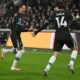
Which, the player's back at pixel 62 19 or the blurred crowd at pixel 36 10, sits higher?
the player's back at pixel 62 19

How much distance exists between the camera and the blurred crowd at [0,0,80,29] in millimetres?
28250

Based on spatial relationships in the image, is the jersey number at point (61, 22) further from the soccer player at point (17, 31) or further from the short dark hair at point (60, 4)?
the short dark hair at point (60, 4)

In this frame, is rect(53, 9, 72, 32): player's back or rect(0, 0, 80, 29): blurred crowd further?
rect(0, 0, 80, 29): blurred crowd

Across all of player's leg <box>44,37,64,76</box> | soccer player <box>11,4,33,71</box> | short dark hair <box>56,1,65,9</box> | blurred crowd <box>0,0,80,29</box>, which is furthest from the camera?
blurred crowd <box>0,0,80,29</box>

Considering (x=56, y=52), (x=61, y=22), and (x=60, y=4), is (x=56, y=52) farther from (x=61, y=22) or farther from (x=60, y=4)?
(x=60, y=4)

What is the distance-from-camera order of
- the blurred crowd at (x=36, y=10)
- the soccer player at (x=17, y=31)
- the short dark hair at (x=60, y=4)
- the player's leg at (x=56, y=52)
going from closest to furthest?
the player's leg at (x=56, y=52), the soccer player at (x=17, y=31), the short dark hair at (x=60, y=4), the blurred crowd at (x=36, y=10)

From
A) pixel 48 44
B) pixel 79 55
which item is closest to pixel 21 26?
pixel 79 55

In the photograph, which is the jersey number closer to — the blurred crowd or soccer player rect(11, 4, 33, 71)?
soccer player rect(11, 4, 33, 71)

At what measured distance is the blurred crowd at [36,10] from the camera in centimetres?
2825

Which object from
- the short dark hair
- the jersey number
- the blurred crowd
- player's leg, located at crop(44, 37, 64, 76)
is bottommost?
the blurred crowd

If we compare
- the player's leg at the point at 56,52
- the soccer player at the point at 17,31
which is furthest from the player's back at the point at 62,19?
the soccer player at the point at 17,31

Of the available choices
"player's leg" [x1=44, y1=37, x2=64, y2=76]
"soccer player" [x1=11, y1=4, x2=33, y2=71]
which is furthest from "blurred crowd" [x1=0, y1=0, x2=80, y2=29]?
"player's leg" [x1=44, y1=37, x2=64, y2=76]

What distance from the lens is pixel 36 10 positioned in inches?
1174

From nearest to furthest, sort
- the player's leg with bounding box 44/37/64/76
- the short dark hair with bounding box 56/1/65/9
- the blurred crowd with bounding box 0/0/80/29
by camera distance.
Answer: the player's leg with bounding box 44/37/64/76
the short dark hair with bounding box 56/1/65/9
the blurred crowd with bounding box 0/0/80/29
